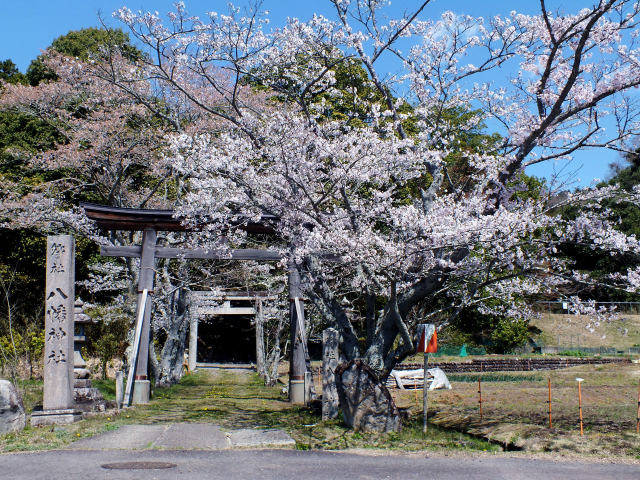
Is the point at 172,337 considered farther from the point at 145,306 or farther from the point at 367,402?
the point at 367,402

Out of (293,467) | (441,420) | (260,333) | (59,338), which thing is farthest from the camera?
(260,333)

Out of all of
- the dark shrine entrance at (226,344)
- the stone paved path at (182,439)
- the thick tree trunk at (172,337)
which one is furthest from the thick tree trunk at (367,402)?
the dark shrine entrance at (226,344)

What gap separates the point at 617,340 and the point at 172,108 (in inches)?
1297

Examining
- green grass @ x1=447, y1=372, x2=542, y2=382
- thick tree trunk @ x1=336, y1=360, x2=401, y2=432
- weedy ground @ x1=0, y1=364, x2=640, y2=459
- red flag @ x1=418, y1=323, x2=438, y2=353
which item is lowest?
green grass @ x1=447, y1=372, x2=542, y2=382

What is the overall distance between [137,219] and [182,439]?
6.18 m

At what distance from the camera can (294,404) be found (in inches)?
533

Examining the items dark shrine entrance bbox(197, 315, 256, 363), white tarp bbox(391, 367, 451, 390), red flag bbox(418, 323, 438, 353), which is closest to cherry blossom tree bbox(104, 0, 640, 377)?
red flag bbox(418, 323, 438, 353)

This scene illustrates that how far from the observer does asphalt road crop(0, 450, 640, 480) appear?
631 cm

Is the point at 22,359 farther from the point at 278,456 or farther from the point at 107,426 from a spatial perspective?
the point at 278,456

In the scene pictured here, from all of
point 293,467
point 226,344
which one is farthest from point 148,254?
point 226,344

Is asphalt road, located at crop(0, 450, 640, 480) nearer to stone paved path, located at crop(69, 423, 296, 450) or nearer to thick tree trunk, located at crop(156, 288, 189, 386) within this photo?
stone paved path, located at crop(69, 423, 296, 450)

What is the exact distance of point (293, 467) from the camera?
6.83 m

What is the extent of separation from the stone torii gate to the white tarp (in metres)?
5.68

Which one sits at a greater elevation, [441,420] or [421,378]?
[441,420]
